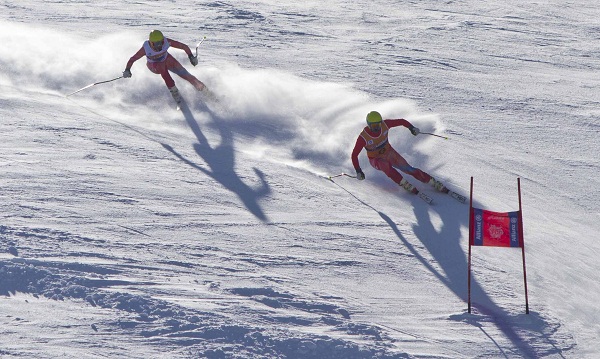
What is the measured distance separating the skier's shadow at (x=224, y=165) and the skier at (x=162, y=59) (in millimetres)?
628

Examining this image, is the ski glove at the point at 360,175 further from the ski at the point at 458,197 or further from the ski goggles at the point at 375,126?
the ski at the point at 458,197

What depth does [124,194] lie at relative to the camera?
9742 mm

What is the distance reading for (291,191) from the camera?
1020 cm

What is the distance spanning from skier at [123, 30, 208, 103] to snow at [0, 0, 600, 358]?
0.42m

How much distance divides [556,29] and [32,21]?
442 inches

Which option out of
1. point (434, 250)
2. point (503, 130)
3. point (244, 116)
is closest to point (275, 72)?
point (244, 116)

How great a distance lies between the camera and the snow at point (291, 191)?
296 inches

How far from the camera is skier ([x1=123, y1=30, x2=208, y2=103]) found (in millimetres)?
12195

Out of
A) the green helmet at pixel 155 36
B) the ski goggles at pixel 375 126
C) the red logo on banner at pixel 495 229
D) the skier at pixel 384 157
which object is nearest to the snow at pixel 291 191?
the skier at pixel 384 157

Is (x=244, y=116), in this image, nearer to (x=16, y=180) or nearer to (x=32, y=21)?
(x=16, y=180)

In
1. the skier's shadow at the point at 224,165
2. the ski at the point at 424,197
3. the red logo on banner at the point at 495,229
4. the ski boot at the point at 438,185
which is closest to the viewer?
the red logo on banner at the point at 495,229

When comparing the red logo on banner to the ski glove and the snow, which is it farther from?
the ski glove

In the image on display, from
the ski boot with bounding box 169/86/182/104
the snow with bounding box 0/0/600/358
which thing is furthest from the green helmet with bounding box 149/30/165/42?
the snow with bounding box 0/0/600/358

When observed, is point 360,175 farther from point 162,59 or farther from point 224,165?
point 162,59
